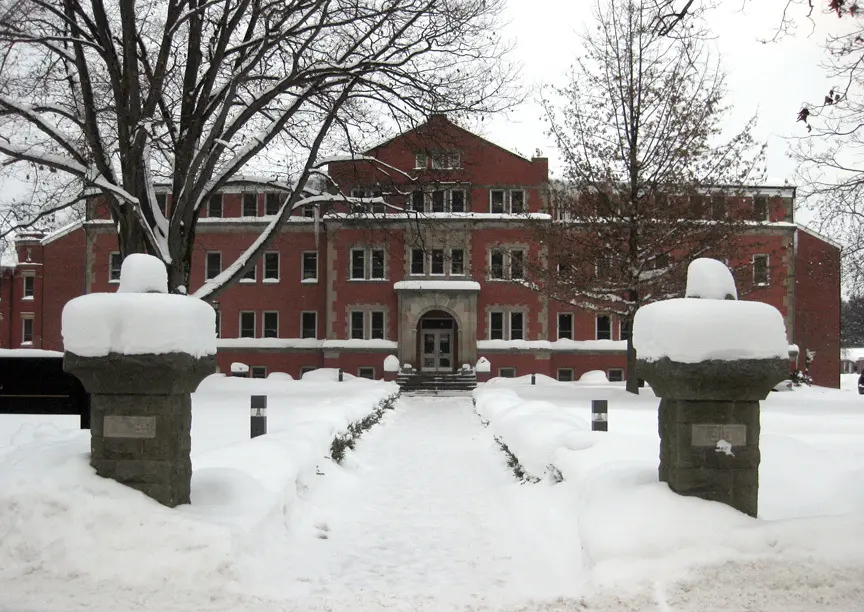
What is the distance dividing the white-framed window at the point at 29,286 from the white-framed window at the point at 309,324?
69.7 ft

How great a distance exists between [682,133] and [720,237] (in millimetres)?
3545

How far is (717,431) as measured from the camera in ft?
19.6

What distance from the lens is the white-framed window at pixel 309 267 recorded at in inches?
1671

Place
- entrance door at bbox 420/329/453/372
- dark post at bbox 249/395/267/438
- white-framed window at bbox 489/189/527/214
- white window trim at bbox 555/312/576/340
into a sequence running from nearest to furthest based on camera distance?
dark post at bbox 249/395/267/438
white-framed window at bbox 489/189/527/214
white window trim at bbox 555/312/576/340
entrance door at bbox 420/329/453/372

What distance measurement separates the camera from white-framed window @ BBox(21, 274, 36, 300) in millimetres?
50438

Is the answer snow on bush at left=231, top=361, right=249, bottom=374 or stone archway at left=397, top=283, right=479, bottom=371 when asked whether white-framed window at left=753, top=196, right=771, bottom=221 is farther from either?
snow on bush at left=231, top=361, right=249, bottom=374

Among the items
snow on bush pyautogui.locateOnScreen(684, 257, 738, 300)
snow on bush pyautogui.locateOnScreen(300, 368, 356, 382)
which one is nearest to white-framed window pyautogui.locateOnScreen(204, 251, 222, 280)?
snow on bush pyautogui.locateOnScreen(300, 368, 356, 382)

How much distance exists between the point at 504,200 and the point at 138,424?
34.9m

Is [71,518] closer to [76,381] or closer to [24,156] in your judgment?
[76,381]

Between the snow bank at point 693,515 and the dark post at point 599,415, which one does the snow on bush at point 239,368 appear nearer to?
the dark post at point 599,415

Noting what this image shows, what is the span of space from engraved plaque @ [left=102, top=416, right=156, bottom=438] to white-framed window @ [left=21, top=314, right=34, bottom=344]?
5003cm

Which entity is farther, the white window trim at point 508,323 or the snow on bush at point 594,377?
the white window trim at point 508,323

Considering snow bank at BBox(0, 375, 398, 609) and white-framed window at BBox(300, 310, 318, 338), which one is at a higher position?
white-framed window at BBox(300, 310, 318, 338)

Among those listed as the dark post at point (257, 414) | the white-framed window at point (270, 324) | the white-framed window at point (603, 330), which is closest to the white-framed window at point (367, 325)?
the white-framed window at point (270, 324)
